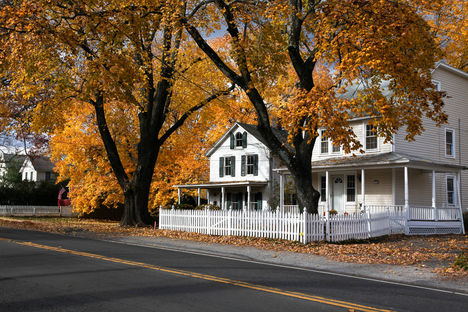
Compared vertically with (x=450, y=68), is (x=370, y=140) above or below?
below

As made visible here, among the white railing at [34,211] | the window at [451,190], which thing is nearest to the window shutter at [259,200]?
the window at [451,190]

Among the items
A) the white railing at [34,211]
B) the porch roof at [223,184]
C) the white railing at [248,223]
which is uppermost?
the porch roof at [223,184]

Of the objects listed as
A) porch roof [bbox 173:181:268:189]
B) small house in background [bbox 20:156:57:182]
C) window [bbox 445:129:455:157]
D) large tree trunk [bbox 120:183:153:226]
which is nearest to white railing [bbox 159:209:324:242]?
large tree trunk [bbox 120:183:153:226]

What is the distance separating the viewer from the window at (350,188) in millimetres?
27672

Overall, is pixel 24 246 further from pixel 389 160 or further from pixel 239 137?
pixel 239 137

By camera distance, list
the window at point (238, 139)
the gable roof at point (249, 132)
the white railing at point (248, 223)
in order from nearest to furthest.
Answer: the white railing at point (248, 223) → the gable roof at point (249, 132) → the window at point (238, 139)

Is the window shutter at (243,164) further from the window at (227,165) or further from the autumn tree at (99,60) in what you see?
the autumn tree at (99,60)

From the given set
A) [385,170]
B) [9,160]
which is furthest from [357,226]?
[9,160]

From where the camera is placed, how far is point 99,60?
18734mm

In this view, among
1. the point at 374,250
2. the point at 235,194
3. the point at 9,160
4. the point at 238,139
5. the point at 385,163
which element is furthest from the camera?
the point at 9,160

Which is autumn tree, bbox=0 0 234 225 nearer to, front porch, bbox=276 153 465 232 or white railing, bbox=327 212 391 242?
front porch, bbox=276 153 465 232

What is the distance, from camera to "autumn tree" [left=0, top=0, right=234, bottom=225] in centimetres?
1723

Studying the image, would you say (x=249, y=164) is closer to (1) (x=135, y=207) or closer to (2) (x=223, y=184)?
(2) (x=223, y=184)

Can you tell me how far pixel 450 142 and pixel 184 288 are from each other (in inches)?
1042
